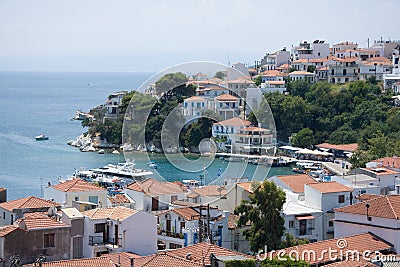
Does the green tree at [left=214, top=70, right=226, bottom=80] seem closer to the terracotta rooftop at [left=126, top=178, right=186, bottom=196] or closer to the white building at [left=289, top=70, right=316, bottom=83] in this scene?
the terracotta rooftop at [left=126, top=178, right=186, bottom=196]

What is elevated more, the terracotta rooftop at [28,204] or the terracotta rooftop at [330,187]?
the terracotta rooftop at [28,204]

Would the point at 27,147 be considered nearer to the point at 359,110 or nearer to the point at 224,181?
the point at 359,110

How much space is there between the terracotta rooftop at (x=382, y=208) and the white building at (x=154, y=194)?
2137 millimetres

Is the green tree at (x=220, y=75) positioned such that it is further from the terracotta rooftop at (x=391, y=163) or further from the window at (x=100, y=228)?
the terracotta rooftop at (x=391, y=163)

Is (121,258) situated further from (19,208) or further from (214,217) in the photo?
(214,217)

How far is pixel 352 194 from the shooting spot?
11375 millimetres

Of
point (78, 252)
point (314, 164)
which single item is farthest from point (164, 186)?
point (314, 164)

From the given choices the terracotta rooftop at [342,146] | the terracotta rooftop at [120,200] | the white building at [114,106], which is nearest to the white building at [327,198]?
the terracotta rooftop at [120,200]

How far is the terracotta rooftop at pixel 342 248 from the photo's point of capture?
25.1 feet

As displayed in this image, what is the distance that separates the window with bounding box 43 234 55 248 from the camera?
7766 mm

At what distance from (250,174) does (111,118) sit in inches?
774

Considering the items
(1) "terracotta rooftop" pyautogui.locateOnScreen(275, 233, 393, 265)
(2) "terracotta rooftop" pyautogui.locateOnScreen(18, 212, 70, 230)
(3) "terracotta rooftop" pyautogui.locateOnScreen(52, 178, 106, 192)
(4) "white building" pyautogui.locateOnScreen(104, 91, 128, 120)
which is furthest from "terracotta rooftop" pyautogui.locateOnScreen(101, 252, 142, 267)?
(4) "white building" pyautogui.locateOnScreen(104, 91, 128, 120)

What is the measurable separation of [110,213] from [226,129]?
2.36 meters

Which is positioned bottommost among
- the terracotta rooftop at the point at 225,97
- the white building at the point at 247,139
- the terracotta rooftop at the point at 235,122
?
the white building at the point at 247,139
